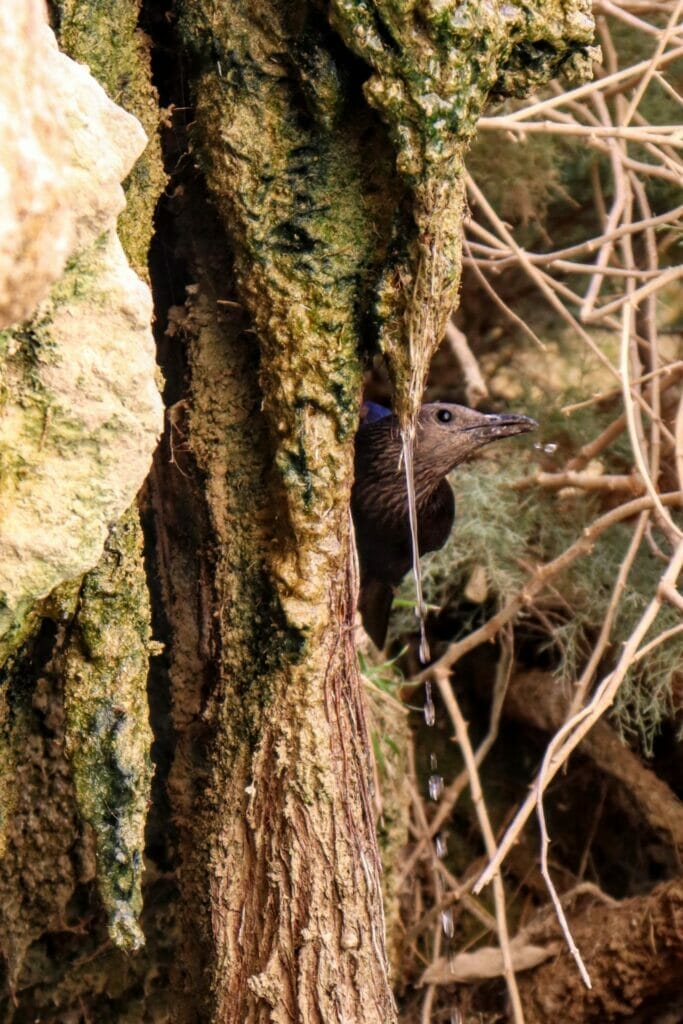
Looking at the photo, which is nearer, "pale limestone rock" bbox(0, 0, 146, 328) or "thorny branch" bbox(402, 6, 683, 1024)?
"pale limestone rock" bbox(0, 0, 146, 328)

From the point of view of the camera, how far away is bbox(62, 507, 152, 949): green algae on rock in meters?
2.21

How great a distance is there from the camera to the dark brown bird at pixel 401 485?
356 centimetres

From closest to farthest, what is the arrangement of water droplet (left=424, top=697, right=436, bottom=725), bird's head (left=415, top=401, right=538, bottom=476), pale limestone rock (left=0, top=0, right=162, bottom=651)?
pale limestone rock (left=0, top=0, right=162, bottom=651) → water droplet (left=424, top=697, right=436, bottom=725) → bird's head (left=415, top=401, right=538, bottom=476)

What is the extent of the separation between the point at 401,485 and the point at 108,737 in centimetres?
165

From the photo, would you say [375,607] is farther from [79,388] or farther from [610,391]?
[79,388]

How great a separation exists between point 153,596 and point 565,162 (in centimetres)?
323

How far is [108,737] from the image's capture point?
2.21 meters

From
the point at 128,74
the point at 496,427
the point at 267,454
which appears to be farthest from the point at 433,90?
the point at 496,427

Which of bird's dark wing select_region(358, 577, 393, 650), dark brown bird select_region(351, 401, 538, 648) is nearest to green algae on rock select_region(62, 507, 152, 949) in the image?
dark brown bird select_region(351, 401, 538, 648)

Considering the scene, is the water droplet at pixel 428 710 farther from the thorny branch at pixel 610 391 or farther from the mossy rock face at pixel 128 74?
the mossy rock face at pixel 128 74

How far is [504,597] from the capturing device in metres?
3.97

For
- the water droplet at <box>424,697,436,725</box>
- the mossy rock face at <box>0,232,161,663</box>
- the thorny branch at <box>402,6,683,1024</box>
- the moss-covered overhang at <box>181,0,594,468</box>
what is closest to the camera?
the mossy rock face at <box>0,232,161,663</box>

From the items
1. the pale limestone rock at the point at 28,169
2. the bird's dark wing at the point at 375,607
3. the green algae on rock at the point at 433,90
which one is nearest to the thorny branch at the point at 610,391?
the bird's dark wing at the point at 375,607

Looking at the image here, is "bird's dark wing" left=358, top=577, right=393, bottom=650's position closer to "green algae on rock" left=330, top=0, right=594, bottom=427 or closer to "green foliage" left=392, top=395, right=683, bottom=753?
"green foliage" left=392, top=395, right=683, bottom=753
